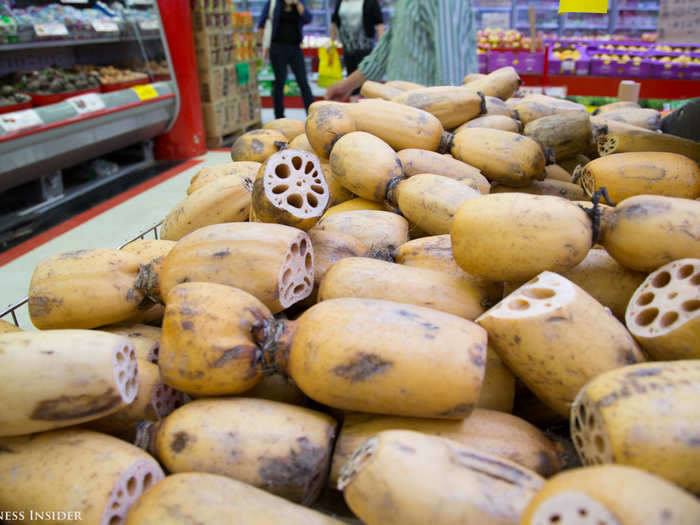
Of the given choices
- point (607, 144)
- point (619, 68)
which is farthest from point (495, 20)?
point (607, 144)

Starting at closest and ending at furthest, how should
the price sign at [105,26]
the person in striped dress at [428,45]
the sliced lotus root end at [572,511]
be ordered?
the sliced lotus root end at [572,511], the person in striped dress at [428,45], the price sign at [105,26]

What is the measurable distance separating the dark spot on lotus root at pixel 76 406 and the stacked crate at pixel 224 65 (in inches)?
233

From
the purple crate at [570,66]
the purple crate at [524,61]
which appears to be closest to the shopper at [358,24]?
the purple crate at [524,61]

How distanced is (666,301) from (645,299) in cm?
6

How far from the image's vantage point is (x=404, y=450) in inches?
28.6

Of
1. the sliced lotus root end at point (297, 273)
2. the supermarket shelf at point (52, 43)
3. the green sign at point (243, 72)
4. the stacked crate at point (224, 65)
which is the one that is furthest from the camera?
the green sign at point (243, 72)

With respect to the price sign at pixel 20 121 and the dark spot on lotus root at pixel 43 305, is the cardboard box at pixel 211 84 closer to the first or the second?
the price sign at pixel 20 121

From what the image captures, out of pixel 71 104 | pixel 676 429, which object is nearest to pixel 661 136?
pixel 676 429

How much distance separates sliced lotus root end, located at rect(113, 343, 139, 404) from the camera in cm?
92

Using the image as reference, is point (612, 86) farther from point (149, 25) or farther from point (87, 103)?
point (87, 103)

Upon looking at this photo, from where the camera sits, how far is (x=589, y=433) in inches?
31.0

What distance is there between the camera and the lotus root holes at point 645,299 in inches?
38.9

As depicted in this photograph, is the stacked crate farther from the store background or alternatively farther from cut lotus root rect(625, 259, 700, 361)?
cut lotus root rect(625, 259, 700, 361)

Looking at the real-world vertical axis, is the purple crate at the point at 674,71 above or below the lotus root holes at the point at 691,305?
above
